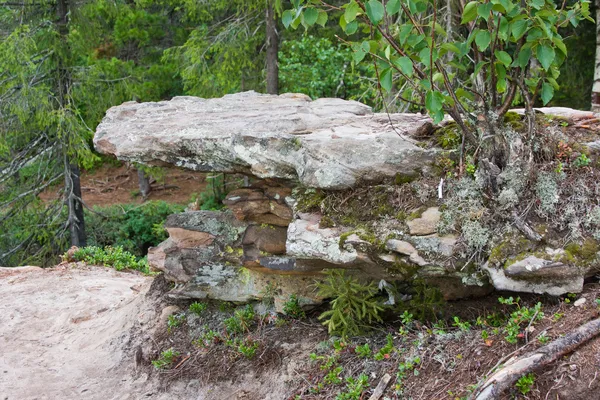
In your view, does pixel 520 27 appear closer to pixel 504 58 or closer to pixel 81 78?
pixel 504 58

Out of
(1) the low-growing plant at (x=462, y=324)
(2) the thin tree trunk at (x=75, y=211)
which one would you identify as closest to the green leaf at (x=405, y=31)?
(1) the low-growing plant at (x=462, y=324)

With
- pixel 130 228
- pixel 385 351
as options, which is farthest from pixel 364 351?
pixel 130 228

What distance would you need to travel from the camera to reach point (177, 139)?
5543 millimetres

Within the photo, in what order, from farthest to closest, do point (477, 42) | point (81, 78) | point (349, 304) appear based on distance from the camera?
1. point (81, 78)
2. point (349, 304)
3. point (477, 42)

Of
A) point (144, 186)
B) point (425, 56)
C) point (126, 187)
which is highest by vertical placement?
point (425, 56)

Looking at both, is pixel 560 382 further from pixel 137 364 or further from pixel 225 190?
pixel 225 190

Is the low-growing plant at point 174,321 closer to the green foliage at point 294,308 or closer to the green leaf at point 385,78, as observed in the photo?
the green foliage at point 294,308

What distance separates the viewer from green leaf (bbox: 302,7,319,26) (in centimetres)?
409

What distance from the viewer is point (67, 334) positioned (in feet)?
24.4

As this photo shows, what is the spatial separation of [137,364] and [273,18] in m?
7.95

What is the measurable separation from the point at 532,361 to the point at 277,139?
2.67 meters

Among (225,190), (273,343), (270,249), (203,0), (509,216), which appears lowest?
(225,190)

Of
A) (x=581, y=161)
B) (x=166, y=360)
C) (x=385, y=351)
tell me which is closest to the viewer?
(x=581, y=161)

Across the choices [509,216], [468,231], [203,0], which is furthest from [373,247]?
[203,0]
